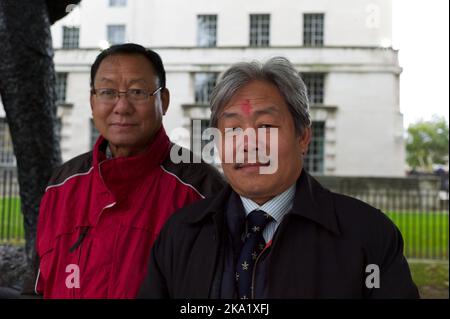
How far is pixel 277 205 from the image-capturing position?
1.75 metres

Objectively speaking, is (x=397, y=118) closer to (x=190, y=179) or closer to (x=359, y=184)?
(x=359, y=184)

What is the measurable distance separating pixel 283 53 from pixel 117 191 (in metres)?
20.6

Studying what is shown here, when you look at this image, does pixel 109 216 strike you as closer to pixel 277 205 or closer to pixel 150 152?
pixel 150 152

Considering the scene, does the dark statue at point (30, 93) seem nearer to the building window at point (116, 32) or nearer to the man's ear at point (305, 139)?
the man's ear at point (305, 139)

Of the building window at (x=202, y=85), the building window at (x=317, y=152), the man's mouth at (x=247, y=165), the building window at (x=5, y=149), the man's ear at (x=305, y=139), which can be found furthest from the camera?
the building window at (x=202, y=85)

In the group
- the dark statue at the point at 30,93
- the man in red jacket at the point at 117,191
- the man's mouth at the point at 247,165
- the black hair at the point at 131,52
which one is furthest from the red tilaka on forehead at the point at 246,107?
the dark statue at the point at 30,93

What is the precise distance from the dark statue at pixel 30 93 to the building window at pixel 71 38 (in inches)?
791

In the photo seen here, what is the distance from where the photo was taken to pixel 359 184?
17703 mm

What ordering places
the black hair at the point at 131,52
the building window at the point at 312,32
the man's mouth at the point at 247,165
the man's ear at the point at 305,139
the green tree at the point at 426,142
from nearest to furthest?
the man's mouth at the point at 247,165 < the man's ear at the point at 305,139 < the black hair at the point at 131,52 < the building window at the point at 312,32 < the green tree at the point at 426,142

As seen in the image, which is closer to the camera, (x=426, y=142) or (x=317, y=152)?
(x=317, y=152)

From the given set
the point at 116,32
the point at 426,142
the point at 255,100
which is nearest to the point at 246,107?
the point at 255,100

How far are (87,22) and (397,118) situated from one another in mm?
15514

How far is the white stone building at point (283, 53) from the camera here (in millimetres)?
22375
